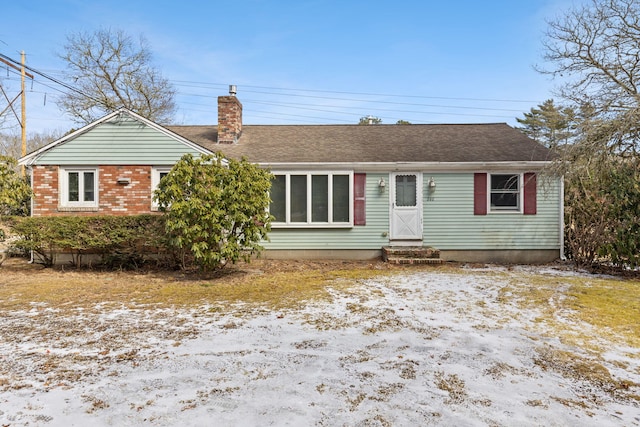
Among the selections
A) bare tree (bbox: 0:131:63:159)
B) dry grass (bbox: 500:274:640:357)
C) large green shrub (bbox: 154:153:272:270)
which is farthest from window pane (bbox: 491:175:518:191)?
bare tree (bbox: 0:131:63:159)

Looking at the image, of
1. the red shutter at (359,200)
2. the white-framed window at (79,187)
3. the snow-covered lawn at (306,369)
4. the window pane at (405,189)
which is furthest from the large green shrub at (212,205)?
the window pane at (405,189)

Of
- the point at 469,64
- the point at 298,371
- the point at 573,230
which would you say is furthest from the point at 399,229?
the point at 469,64

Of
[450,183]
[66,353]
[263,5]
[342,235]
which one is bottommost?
[66,353]

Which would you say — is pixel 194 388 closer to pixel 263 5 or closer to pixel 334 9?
pixel 263 5

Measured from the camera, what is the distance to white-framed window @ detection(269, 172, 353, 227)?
1038 cm

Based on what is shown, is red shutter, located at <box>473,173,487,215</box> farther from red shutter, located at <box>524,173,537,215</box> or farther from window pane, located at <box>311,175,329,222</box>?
window pane, located at <box>311,175,329,222</box>

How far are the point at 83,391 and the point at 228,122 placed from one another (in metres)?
9.87

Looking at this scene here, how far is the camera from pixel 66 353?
12.7 ft

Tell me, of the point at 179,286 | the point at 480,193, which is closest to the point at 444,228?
the point at 480,193

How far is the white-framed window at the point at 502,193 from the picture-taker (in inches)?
409

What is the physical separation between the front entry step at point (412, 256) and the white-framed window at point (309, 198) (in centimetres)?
143

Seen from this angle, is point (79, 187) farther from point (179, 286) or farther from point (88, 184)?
point (179, 286)

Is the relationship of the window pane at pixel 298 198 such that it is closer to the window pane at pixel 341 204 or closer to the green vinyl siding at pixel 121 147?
the window pane at pixel 341 204

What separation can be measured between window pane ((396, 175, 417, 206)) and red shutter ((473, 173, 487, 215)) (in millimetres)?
1677
